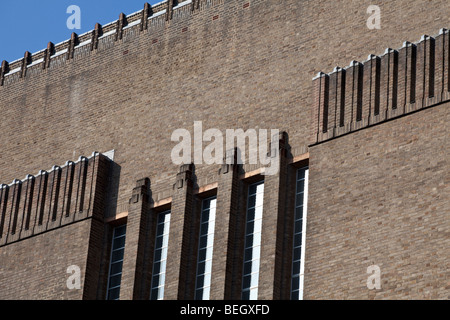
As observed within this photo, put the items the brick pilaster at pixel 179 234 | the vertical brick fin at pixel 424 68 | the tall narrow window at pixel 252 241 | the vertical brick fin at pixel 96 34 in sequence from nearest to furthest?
1. the vertical brick fin at pixel 424 68
2. the tall narrow window at pixel 252 241
3. the brick pilaster at pixel 179 234
4. the vertical brick fin at pixel 96 34

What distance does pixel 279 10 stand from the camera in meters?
34.0

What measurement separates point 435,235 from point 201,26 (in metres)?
11.0

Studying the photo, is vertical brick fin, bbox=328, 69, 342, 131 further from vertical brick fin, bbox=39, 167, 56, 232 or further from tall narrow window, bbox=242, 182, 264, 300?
vertical brick fin, bbox=39, 167, 56, 232

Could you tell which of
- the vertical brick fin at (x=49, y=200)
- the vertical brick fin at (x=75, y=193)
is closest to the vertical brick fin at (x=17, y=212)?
the vertical brick fin at (x=49, y=200)

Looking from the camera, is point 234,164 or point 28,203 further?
point 28,203

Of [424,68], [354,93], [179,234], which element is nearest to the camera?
[424,68]

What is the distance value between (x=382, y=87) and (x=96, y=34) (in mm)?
11027

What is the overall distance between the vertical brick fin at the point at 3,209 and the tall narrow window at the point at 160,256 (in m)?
4.96

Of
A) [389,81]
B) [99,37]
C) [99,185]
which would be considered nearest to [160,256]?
[99,185]

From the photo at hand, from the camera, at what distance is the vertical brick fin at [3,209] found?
35.6 meters

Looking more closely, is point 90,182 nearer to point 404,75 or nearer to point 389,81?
point 389,81

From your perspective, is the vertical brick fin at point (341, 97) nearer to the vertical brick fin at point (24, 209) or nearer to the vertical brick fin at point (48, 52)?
the vertical brick fin at point (24, 209)

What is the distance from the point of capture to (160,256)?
3278cm

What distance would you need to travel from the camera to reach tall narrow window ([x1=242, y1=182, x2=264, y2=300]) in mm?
30531
